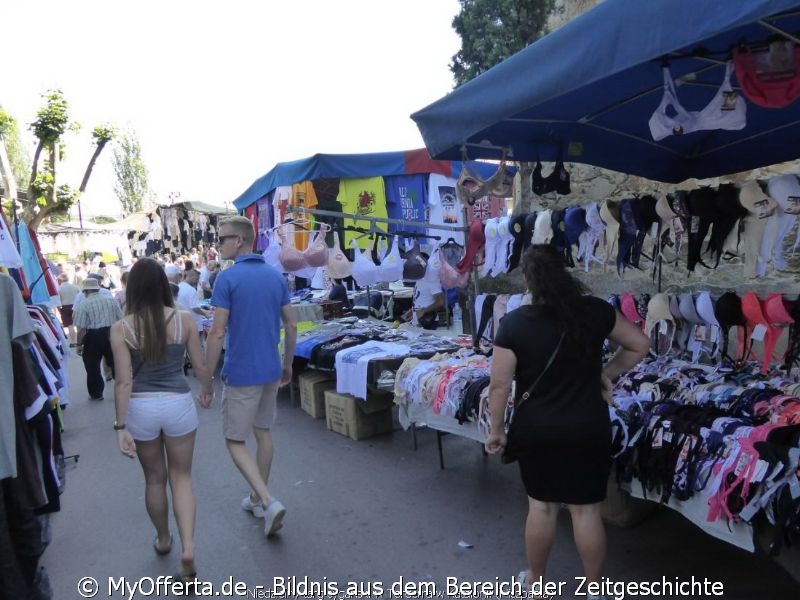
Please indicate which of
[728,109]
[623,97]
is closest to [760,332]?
[728,109]

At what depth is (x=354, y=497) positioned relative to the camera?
13.6ft

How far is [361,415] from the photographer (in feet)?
17.9

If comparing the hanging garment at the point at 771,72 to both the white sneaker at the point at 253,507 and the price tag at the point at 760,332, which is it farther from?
the white sneaker at the point at 253,507

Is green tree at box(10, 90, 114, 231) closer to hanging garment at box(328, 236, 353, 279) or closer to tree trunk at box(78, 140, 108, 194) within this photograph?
tree trunk at box(78, 140, 108, 194)

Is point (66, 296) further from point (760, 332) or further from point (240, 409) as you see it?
point (760, 332)

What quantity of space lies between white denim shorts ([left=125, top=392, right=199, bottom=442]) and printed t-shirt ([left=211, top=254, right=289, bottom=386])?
0.51 m

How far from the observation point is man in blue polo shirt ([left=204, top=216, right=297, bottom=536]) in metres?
3.44

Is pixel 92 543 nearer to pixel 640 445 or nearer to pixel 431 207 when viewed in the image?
pixel 640 445

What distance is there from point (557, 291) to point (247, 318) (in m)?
1.96

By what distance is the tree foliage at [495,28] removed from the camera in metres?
10.4

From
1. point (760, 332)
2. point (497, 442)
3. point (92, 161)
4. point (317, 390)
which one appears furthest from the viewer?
point (92, 161)

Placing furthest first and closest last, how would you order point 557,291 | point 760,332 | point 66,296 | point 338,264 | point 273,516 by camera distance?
1. point 66,296
2. point 338,264
3. point 273,516
4. point 760,332
5. point 557,291

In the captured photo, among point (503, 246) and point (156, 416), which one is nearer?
point (156, 416)

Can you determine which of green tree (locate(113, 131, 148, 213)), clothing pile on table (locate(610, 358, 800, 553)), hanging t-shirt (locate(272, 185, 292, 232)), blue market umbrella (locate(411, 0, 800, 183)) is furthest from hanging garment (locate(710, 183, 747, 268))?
green tree (locate(113, 131, 148, 213))
